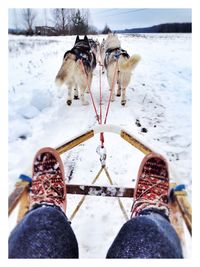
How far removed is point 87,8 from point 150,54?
26 centimetres

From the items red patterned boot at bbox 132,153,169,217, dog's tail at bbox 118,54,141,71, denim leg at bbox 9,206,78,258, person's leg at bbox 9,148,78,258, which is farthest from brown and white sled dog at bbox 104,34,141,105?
denim leg at bbox 9,206,78,258

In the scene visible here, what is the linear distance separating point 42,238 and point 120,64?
757 millimetres

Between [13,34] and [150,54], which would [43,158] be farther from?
[150,54]

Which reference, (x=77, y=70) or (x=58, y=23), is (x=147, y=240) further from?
(x=77, y=70)

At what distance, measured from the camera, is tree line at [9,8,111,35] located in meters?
0.87

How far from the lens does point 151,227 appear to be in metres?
0.72

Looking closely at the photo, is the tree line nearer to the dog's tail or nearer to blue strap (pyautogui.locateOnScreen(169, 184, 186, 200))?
the dog's tail

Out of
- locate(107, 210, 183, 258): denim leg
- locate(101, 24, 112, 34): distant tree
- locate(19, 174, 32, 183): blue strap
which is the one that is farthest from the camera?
locate(101, 24, 112, 34): distant tree

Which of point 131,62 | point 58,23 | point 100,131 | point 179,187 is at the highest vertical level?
point 58,23

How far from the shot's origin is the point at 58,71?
3.46 feet

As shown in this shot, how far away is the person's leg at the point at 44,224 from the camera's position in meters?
0.70

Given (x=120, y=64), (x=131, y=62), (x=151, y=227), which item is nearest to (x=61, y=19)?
(x=131, y=62)

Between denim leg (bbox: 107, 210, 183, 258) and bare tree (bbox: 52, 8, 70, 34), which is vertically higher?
bare tree (bbox: 52, 8, 70, 34)
